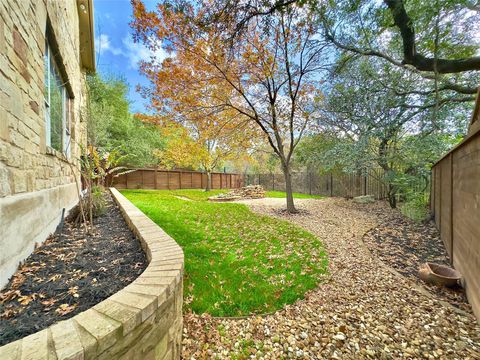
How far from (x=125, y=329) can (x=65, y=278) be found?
1289mm

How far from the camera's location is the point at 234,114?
7668 millimetres

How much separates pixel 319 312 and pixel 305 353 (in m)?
0.56

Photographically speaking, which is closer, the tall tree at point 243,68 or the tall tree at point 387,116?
the tall tree at point 243,68

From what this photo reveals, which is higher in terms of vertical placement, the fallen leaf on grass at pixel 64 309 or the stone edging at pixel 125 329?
the stone edging at pixel 125 329

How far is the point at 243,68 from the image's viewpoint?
6.53m

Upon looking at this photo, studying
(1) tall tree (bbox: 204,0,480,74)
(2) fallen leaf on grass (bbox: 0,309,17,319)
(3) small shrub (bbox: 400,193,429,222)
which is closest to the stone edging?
(2) fallen leaf on grass (bbox: 0,309,17,319)

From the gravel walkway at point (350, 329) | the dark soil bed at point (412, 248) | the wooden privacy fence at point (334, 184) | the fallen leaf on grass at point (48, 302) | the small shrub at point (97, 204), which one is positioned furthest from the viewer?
the wooden privacy fence at point (334, 184)

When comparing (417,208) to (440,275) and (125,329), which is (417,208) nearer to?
(440,275)

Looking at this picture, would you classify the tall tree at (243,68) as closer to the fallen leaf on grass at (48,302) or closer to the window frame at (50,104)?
the window frame at (50,104)

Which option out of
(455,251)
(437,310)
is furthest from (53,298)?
(455,251)

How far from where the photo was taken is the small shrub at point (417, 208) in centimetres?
551

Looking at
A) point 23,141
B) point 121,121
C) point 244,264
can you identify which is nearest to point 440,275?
point 244,264

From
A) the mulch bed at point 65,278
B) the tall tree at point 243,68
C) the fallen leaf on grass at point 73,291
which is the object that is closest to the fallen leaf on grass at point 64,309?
the mulch bed at point 65,278

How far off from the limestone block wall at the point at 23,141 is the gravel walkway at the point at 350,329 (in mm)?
1774
